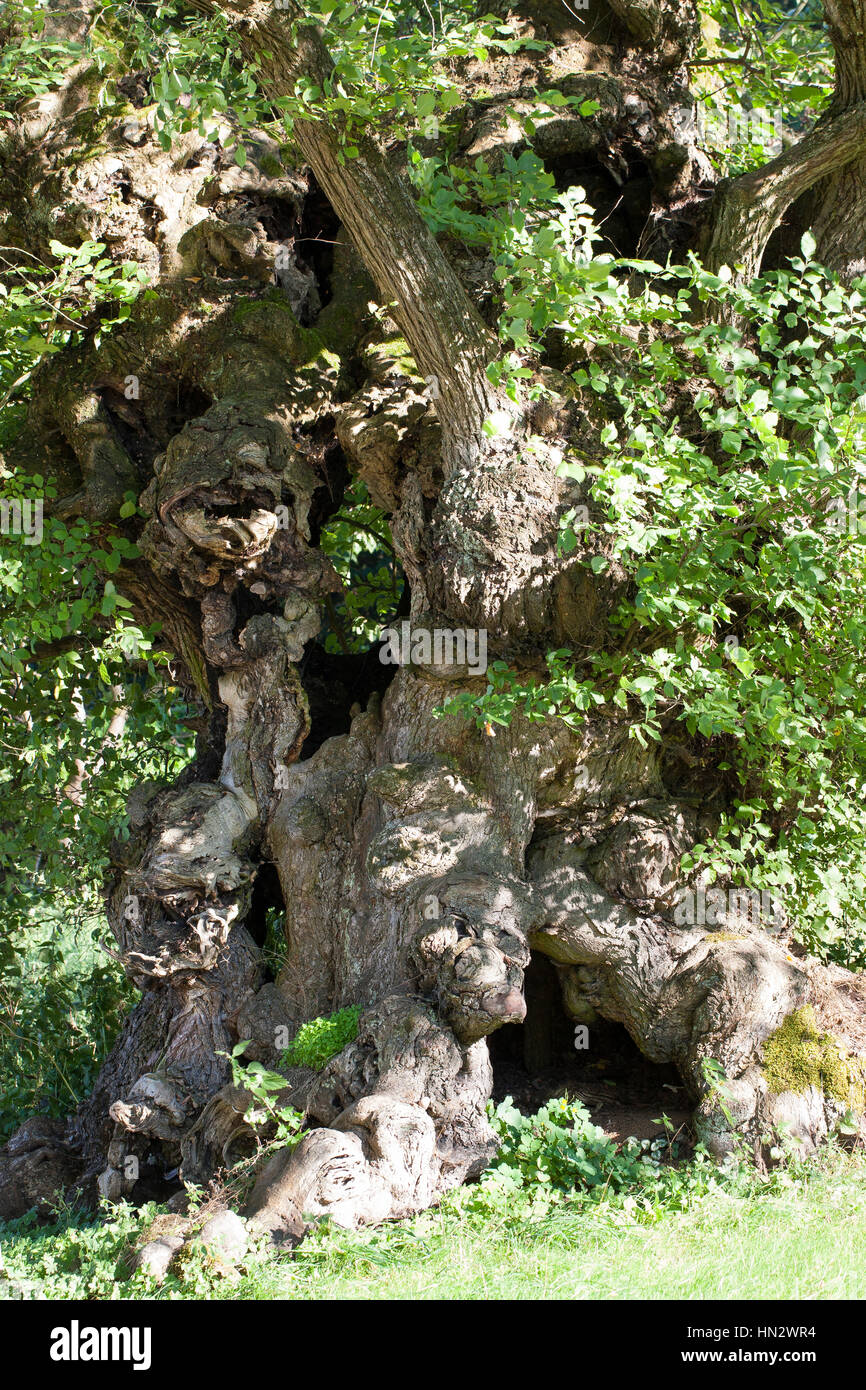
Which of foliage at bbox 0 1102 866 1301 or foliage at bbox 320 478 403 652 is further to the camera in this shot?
foliage at bbox 320 478 403 652

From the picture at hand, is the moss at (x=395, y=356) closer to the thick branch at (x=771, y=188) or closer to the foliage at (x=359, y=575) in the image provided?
the thick branch at (x=771, y=188)

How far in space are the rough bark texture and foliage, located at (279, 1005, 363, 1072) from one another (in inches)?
5.6

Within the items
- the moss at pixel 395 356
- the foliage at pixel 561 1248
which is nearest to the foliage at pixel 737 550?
the moss at pixel 395 356

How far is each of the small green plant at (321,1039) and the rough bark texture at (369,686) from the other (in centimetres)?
14

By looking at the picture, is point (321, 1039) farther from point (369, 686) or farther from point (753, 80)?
point (753, 80)

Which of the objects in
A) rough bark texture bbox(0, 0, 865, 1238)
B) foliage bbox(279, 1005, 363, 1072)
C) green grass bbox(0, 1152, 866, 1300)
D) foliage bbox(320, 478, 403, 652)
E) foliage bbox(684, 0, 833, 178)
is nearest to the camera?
green grass bbox(0, 1152, 866, 1300)

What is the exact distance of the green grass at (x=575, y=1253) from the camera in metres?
3.70

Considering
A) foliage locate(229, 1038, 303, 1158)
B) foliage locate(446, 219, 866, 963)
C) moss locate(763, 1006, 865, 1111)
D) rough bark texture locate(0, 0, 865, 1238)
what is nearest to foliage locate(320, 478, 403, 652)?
rough bark texture locate(0, 0, 865, 1238)

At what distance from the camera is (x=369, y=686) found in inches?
280

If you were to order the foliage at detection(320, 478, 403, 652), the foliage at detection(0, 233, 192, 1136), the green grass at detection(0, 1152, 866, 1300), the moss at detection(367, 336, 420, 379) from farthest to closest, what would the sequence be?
the foliage at detection(320, 478, 403, 652) → the moss at detection(367, 336, 420, 379) → the foliage at detection(0, 233, 192, 1136) → the green grass at detection(0, 1152, 866, 1300)

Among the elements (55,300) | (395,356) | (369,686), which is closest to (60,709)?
(369,686)

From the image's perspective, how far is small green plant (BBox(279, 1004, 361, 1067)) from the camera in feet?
17.2

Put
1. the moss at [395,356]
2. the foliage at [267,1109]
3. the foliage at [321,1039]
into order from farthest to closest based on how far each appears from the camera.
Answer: the moss at [395,356]
the foliage at [321,1039]
the foliage at [267,1109]

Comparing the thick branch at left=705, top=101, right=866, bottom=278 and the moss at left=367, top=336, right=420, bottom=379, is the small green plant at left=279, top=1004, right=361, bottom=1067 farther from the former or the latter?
the thick branch at left=705, top=101, right=866, bottom=278
